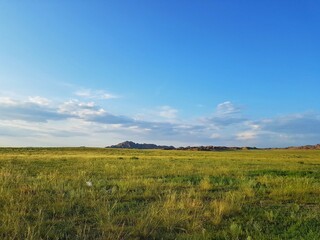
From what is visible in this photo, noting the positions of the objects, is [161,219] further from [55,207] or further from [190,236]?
[55,207]

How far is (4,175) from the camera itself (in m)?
14.2

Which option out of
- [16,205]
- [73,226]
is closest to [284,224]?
[73,226]

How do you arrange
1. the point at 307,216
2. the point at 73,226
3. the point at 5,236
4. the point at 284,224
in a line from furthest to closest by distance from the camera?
the point at 307,216 < the point at 284,224 < the point at 73,226 < the point at 5,236

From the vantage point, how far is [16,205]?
31.2ft

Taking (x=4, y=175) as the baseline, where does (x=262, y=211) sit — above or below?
below

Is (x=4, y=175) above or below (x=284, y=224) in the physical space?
above

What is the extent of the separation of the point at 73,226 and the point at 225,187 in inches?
328

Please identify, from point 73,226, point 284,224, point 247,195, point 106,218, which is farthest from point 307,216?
point 73,226

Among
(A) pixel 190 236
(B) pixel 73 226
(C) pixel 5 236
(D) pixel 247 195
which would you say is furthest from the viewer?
(D) pixel 247 195

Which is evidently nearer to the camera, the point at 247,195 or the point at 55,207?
the point at 55,207

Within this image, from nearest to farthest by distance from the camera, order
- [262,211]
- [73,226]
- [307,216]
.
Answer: [73,226] → [307,216] → [262,211]

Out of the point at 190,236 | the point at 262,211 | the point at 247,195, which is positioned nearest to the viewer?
the point at 190,236

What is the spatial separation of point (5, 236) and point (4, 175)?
300 inches

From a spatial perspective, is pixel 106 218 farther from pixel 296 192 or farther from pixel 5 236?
pixel 296 192
